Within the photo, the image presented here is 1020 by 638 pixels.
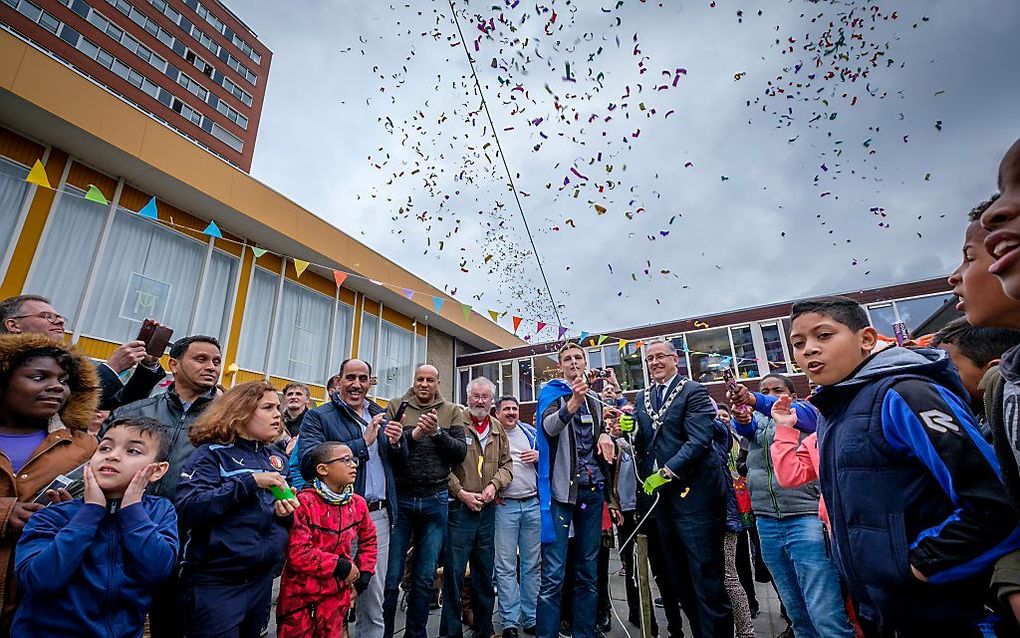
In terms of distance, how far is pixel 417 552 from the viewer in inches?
143

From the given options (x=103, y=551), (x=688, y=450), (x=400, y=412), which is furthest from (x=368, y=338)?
(x=103, y=551)

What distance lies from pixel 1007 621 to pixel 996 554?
257mm

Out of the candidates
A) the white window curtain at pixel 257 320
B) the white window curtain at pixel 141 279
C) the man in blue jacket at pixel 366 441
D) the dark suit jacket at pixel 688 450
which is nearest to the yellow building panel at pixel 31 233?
the white window curtain at pixel 141 279

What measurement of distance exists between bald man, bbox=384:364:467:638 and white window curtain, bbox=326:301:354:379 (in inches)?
351

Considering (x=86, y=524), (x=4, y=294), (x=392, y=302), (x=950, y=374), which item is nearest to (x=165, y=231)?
(x=4, y=294)

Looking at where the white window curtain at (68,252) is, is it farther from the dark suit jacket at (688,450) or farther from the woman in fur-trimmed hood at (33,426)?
the dark suit jacket at (688,450)

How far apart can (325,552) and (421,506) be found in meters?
1.04

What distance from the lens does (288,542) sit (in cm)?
270

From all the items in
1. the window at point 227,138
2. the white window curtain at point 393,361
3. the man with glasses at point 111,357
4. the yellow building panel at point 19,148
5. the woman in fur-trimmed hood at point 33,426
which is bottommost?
the woman in fur-trimmed hood at point 33,426

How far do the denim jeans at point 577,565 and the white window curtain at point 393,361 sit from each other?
10.7m

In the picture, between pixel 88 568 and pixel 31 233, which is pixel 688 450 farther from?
pixel 31 233

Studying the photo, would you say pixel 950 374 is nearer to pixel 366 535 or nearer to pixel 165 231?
pixel 366 535

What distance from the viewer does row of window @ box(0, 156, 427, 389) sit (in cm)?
759

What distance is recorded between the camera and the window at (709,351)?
1545 cm
